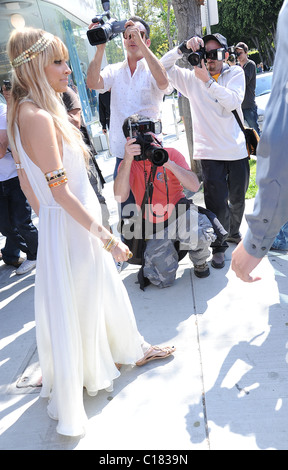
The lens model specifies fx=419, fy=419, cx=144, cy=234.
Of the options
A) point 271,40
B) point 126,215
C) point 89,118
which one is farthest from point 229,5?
point 126,215

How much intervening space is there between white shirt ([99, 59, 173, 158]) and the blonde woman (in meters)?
1.56

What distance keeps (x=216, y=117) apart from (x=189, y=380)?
233 cm

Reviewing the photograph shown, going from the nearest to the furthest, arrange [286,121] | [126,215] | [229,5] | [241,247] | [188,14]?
[286,121] → [241,247] → [126,215] → [188,14] → [229,5]

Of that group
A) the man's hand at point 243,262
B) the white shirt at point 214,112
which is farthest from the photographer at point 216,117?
the man's hand at point 243,262

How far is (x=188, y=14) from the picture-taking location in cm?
573

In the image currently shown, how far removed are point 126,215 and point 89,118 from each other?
7.58 metres

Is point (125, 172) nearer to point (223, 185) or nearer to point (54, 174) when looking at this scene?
point (223, 185)

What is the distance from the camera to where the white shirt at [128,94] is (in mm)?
3664

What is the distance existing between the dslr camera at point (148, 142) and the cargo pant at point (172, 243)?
71 cm

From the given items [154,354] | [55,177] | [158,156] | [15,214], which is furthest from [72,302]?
[15,214]

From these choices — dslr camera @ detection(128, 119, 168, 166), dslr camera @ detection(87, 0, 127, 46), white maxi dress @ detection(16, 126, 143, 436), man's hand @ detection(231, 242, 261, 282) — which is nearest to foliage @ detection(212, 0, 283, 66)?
dslr camera @ detection(87, 0, 127, 46)

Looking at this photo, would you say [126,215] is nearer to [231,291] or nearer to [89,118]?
[231,291]

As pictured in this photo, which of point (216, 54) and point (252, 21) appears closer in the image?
point (216, 54)

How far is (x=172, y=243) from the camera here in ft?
12.0
